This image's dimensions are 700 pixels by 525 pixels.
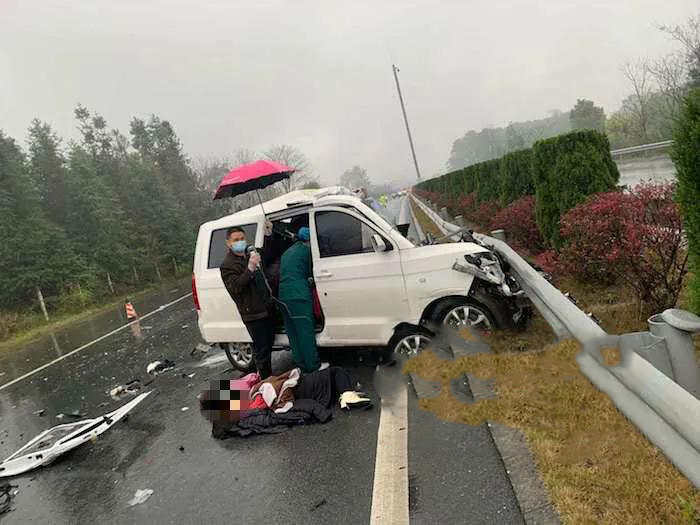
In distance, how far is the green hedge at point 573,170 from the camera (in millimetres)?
6914

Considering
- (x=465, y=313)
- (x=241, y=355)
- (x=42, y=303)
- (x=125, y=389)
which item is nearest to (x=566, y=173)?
(x=465, y=313)

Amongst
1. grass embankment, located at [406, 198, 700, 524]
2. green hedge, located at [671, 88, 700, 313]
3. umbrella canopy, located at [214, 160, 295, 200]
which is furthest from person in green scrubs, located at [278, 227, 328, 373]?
green hedge, located at [671, 88, 700, 313]

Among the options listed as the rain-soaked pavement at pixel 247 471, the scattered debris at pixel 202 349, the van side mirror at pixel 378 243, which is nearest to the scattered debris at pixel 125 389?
the rain-soaked pavement at pixel 247 471

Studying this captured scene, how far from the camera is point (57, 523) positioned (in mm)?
4125

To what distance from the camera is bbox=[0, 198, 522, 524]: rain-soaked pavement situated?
326 centimetres

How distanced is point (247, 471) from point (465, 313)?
8.69ft

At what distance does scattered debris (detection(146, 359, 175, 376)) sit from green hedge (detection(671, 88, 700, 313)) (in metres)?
7.24

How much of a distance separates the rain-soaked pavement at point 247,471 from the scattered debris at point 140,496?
0.17ft

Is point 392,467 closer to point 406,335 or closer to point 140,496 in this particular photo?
point 406,335

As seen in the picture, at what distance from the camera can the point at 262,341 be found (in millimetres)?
6008

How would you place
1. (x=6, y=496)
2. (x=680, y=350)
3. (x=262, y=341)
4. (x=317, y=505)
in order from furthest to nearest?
(x=262, y=341), (x=6, y=496), (x=317, y=505), (x=680, y=350)

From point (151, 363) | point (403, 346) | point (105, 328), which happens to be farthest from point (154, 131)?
point (403, 346)

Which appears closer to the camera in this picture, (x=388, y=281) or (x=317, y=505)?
(x=317, y=505)

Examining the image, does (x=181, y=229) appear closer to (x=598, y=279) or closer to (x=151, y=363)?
(x=151, y=363)
